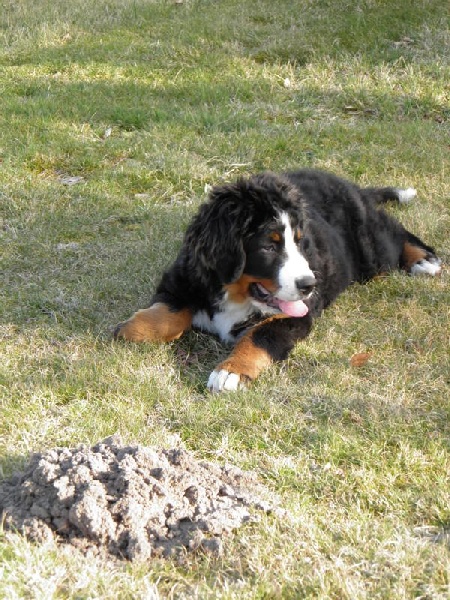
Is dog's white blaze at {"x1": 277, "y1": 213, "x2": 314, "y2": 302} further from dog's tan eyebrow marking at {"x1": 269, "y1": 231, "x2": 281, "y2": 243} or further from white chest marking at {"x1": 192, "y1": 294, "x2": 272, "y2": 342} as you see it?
white chest marking at {"x1": 192, "y1": 294, "x2": 272, "y2": 342}

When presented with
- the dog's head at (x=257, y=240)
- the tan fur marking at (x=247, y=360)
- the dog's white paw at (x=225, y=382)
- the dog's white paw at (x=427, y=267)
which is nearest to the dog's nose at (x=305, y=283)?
the dog's head at (x=257, y=240)

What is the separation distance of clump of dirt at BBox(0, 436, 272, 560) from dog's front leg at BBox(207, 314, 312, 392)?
2.79 ft

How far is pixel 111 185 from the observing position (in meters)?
6.21

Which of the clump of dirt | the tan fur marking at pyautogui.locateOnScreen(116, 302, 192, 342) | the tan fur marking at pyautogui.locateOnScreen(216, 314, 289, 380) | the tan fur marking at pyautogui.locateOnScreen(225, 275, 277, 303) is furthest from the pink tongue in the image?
the clump of dirt

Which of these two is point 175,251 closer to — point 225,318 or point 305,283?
point 225,318

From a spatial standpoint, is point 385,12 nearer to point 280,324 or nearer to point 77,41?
point 77,41

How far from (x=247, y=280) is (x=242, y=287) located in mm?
64

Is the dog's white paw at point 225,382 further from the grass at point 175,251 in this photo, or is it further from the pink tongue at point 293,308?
the pink tongue at point 293,308

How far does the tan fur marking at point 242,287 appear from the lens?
4043mm

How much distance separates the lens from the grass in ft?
8.48

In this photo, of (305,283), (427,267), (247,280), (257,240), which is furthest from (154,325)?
(427,267)

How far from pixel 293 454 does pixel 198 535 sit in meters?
0.74

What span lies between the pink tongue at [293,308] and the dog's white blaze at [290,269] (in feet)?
0.32

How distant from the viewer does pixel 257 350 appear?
390cm
